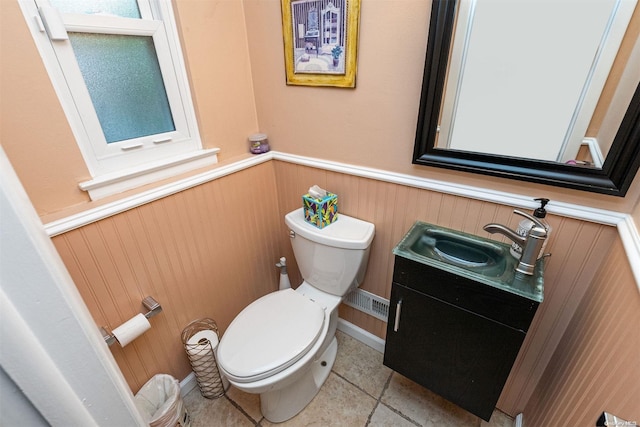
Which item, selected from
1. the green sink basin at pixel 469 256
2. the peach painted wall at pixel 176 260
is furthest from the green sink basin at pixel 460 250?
the peach painted wall at pixel 176 260

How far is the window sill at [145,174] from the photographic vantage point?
102 cm

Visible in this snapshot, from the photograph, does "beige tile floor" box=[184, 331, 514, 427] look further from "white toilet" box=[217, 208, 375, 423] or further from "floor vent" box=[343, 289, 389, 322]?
"floor vent" box=[343, 289, 389, 322]

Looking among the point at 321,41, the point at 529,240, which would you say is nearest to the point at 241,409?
the point at 529,240

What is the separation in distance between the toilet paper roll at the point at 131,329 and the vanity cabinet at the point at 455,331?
0.96m

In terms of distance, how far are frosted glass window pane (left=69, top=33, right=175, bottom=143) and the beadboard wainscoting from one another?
11.0 inches

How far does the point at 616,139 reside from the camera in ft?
2.63

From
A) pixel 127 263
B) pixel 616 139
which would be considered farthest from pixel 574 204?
pixel 127 263

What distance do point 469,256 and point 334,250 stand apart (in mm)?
531

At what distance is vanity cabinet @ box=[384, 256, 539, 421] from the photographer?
0.92m

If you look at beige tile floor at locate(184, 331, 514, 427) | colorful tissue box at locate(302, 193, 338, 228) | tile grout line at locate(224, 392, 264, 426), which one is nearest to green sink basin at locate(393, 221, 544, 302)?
colorful tissue box at locate(302, 193, 338, 228)

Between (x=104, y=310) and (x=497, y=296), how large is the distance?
1339 millimetres

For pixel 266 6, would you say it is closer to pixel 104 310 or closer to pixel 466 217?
pixel 466 217

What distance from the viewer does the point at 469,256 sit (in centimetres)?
111

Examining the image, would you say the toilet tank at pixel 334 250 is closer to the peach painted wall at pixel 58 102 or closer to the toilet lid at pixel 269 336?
the toilet lid at pixel 269 336
